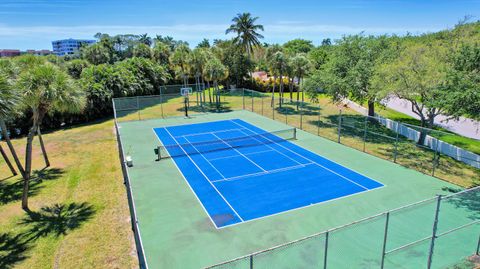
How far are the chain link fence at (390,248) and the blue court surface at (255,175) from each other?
2912 millimetres

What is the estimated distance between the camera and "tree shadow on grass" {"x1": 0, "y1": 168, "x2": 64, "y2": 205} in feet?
48.2

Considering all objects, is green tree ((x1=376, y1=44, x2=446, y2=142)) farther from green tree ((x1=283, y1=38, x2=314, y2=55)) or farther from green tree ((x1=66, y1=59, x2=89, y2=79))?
green tree ((x1=283, y1=38, x2=314, y2=55))

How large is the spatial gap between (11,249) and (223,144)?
543 inches

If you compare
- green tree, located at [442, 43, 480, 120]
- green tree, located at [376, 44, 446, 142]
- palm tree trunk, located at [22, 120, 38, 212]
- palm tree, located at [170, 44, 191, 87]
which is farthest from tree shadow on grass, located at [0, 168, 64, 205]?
green tree, located at [376, 44, 446, 142]

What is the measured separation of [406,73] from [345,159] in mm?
6641

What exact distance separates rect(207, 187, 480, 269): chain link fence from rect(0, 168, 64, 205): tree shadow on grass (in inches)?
452

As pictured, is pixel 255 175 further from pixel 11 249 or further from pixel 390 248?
pixel 11 249

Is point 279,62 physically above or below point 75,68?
below

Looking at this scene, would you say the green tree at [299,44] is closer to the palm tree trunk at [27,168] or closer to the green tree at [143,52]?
the green tree at [143,52]

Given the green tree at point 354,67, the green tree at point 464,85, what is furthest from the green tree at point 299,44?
the green tree at point 464,85

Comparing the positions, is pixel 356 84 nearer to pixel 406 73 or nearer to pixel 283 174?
pixel 406 73

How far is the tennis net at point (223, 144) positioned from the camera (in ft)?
67.3

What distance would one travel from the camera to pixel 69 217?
12.8 metres

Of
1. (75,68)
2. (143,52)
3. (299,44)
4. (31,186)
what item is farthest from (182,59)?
(299,44)
